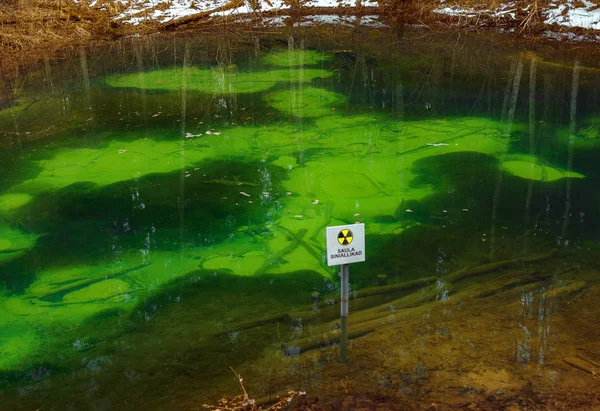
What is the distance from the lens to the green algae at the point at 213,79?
9.91 meters

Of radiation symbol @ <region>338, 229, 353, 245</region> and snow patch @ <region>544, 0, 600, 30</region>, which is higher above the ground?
snow patch @ <region>544, 0, 600, 30</region>

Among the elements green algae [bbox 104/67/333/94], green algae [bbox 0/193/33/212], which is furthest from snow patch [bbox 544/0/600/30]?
green algae [bbox 0/193/33/212]

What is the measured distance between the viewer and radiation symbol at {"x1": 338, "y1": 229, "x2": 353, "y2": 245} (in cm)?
334

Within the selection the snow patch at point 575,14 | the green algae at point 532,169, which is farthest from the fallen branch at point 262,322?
the snow patch at point 575,14

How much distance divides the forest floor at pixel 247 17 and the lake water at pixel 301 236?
2238 mm

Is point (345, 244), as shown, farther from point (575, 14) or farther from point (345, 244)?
point (575, 14)

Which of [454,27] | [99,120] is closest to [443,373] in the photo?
[99,120]

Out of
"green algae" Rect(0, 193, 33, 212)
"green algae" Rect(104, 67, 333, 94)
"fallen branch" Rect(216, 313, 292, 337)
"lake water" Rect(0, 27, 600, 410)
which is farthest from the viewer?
"green algae" Rect(104, 67, 333, 94)

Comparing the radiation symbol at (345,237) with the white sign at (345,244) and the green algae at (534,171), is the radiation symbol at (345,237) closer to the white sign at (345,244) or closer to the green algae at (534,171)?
the white sign at (345,244)

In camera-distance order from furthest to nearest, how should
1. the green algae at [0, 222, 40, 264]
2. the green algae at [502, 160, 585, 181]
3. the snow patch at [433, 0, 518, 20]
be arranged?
1. the snow patch at [433, 0, 518, 20]
2. the green algae at [502, 160, 585, 181]
3. the green algae at [0, 222, 40, 264]

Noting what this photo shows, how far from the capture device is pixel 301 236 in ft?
17.9

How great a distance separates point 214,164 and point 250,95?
273 cm

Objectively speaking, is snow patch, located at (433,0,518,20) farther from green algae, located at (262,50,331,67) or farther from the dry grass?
the dry grass

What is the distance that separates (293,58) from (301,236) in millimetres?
6751
